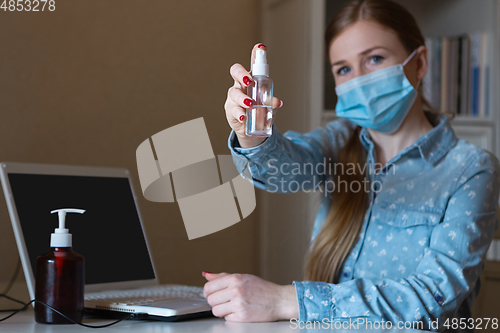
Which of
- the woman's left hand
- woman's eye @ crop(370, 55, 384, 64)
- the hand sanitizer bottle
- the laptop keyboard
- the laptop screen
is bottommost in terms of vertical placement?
the laptop keyboard

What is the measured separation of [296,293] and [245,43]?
38.4 inches

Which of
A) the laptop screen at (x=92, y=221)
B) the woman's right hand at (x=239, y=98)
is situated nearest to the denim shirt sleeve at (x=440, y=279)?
the woman's right hand at (x=239, y=98)

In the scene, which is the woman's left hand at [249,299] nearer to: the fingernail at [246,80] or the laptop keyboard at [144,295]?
the laptop keyboard at [144,295]

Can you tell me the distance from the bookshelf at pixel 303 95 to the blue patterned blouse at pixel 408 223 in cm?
40

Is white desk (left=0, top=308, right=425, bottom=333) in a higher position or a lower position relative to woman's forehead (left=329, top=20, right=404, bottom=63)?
lower

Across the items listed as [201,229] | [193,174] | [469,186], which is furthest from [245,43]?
[469,186]

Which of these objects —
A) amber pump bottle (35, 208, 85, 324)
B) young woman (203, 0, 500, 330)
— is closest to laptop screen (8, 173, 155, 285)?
amber pump bottle (35, 208, 85, 324)

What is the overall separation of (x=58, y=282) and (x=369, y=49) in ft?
2.57

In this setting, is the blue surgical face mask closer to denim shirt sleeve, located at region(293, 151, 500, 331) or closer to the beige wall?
denim shirt sleeve, located at region(293, 151, 500, 331)

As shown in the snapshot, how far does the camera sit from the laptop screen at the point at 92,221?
85 centimetres

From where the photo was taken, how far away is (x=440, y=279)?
0.81m

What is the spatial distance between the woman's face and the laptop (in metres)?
0.56

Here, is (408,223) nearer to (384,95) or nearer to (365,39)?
(384,95)

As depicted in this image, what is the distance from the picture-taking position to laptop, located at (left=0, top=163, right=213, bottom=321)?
76cm
